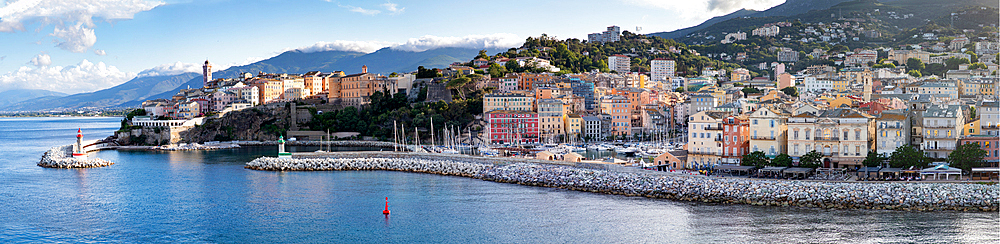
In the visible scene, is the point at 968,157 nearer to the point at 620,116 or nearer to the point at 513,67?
the point at 620,116

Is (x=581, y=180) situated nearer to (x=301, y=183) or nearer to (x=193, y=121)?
(x=301, y=183)

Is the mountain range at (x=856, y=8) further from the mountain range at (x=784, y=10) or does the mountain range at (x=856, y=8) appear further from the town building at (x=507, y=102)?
the town building at (x=507, y=102)

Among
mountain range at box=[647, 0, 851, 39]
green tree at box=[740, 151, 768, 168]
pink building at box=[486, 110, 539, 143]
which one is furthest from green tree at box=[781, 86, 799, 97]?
mountain range at box=[647, 0, 851, 39]

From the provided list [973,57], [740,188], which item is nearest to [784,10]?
[973,57]

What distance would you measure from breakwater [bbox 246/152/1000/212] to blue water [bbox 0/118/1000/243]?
1.97 feet

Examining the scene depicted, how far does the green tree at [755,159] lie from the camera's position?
22891 millimetres

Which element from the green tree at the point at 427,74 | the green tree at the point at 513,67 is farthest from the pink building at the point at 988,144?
the green tree at the point at 513,67

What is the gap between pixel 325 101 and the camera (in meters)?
58.8

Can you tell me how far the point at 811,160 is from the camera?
2261cm

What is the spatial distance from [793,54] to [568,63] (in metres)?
29.8

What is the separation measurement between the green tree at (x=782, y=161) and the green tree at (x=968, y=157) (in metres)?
4.40

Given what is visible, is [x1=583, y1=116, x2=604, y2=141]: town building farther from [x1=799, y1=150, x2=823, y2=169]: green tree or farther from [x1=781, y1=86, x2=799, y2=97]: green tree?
[x1=799, y1=150, x2=823, y2=169]: green tree

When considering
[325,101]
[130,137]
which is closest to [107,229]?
[130,137]

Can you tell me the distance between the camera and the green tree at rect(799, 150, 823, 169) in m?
22.5
